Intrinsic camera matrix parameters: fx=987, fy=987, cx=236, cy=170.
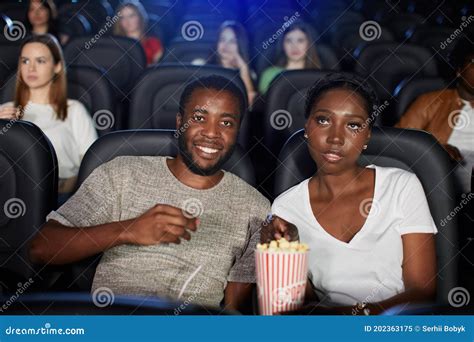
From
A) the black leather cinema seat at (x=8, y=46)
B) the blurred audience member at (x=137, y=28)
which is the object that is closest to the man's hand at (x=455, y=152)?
the black leather cinema seat at (x=8, y=46)

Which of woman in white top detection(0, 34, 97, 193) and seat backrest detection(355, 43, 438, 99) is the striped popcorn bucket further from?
seat backrest detection(355, 43, 438, 99)

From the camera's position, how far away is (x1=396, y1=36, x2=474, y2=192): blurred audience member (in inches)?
85.3

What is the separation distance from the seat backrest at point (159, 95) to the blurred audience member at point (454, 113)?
42 cm

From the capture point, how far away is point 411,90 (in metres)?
2.52

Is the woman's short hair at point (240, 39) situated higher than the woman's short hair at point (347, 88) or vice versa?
the woman's short hair at point (240, 39)

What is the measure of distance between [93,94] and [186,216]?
925 millimetres

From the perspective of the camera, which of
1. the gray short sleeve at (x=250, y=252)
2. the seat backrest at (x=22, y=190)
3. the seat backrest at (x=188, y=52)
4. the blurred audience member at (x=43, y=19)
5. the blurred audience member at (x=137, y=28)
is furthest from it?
the blurred audience member at (x=137, y=28)

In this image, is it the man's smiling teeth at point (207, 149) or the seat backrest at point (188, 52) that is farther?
the seat backrest at point (188, 52)

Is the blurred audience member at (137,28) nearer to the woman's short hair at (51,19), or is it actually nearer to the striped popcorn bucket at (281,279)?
the woman's short hair at (51,19)

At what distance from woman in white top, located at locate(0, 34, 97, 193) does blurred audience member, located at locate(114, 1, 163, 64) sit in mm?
1196

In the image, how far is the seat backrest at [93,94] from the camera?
247 cm

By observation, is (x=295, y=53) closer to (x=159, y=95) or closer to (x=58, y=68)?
(x=159, y=95)

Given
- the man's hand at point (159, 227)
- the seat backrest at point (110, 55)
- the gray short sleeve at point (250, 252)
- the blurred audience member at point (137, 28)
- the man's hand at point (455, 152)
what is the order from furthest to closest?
the blurred audience member at point (137, 28)
the seat backrest at point (110, 55)
the man's hand at point (455, 152)
the gray short sleeve at point (250, 252)
the man's hand at point (159, 227)
